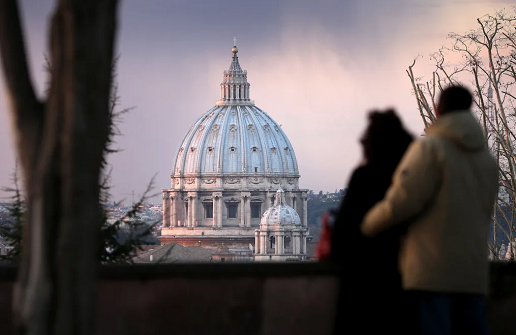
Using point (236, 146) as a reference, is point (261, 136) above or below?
above

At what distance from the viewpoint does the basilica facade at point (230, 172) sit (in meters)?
112

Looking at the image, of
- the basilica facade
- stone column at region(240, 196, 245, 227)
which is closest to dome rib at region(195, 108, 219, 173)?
the basilica facade

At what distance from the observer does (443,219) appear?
4.21 metres

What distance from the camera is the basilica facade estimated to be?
369 ft

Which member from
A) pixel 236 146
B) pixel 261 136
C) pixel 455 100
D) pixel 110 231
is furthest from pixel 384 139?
pixel 236 146

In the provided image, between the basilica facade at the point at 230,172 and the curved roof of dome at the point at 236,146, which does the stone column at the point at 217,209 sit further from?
the curved roof of dome at the point at 236,146

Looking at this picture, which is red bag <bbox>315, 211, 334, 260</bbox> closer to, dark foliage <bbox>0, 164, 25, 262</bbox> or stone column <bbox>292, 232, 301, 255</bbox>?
dark foliage <bbox>0, 164, 25, 262</bbox>

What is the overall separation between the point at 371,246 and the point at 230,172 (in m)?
109

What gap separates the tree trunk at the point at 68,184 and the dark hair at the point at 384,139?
1168mm

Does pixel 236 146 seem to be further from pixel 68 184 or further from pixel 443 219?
pixel 68 184

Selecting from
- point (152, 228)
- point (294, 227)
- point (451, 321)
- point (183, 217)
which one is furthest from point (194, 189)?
point (451, 321)

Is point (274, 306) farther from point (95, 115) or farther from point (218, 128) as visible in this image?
point (218, 128)

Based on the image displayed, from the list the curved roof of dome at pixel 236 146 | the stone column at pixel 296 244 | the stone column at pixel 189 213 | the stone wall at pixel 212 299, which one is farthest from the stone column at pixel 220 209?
the stone wall at pixel 212 299

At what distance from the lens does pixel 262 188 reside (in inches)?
4461
